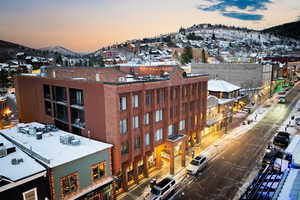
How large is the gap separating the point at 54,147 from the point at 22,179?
6855mm

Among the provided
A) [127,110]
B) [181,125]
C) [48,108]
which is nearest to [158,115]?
[127,110]

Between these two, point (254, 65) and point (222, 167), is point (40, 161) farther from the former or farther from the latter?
point (254, 65)

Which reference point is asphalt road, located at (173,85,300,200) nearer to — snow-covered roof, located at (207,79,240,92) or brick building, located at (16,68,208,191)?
brick building, located at (16,68,208,191)

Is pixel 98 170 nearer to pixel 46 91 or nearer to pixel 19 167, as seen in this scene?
pixel 19 167

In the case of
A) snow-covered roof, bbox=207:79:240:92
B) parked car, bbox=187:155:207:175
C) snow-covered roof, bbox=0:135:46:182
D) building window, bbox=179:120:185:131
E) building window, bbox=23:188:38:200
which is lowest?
parked car, bbox=187:155:207:175

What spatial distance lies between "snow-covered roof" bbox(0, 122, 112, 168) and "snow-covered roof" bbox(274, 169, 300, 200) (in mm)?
16782

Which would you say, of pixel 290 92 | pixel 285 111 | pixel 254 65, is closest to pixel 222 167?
pixel 285 111

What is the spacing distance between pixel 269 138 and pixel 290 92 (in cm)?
6456

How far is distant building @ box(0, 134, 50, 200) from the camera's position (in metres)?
15.3

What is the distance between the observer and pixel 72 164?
19.4 meters

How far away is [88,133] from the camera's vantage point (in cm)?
2705

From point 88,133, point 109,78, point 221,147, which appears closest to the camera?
point 88,133

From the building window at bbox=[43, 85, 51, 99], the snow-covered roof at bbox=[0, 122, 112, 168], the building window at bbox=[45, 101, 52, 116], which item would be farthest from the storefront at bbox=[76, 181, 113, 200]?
the building window at bbox=[43, 85, 51, 99]

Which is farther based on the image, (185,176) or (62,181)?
(185,176)
